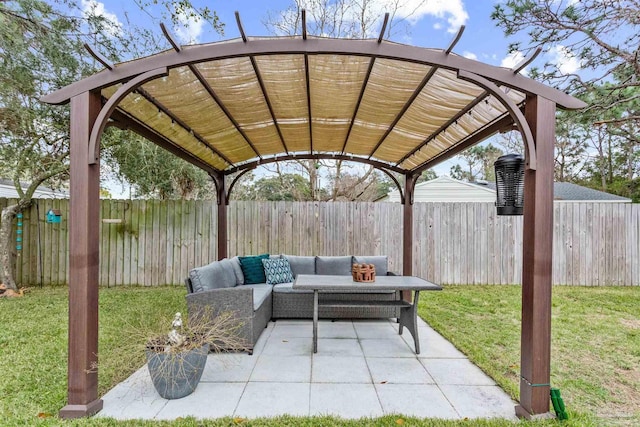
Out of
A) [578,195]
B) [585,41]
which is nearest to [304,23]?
[585,41]

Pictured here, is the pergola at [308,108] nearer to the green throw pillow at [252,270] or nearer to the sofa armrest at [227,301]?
the sofa armrest at [227,301]

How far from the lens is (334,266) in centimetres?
536

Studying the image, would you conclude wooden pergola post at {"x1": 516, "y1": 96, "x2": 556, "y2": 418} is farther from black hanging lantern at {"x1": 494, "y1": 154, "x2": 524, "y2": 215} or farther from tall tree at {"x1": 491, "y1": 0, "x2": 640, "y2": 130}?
tall tree at {"x1": 491, "y1": 0, "x2": 640, "y2": 130}

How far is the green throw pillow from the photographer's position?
16.2 feet

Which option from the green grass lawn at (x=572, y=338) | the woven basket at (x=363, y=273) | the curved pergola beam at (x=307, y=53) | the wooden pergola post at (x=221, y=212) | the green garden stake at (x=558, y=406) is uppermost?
the curved pergola beam at (x=307, y=53)

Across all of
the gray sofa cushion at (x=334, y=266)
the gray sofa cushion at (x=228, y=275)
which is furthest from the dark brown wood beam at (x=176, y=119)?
the gray sofa cushion at (x=334, y=266)

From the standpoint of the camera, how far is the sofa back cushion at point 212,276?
3664 mm

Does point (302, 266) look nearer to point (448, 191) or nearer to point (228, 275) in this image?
point (228, 275)

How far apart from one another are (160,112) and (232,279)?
89.4 inches

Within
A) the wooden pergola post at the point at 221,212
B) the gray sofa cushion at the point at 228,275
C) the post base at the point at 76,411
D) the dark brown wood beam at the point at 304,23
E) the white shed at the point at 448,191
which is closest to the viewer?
the dark brown wood beam at the point at 304,23

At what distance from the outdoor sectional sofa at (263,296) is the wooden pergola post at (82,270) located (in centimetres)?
113

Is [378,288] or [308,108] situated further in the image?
[308,108]

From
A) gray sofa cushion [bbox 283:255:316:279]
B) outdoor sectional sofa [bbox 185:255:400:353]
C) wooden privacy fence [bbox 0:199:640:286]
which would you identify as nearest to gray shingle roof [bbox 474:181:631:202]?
wooden privacy fence [bbox 0:199:640:286]

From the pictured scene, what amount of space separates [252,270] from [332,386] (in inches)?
98.6
